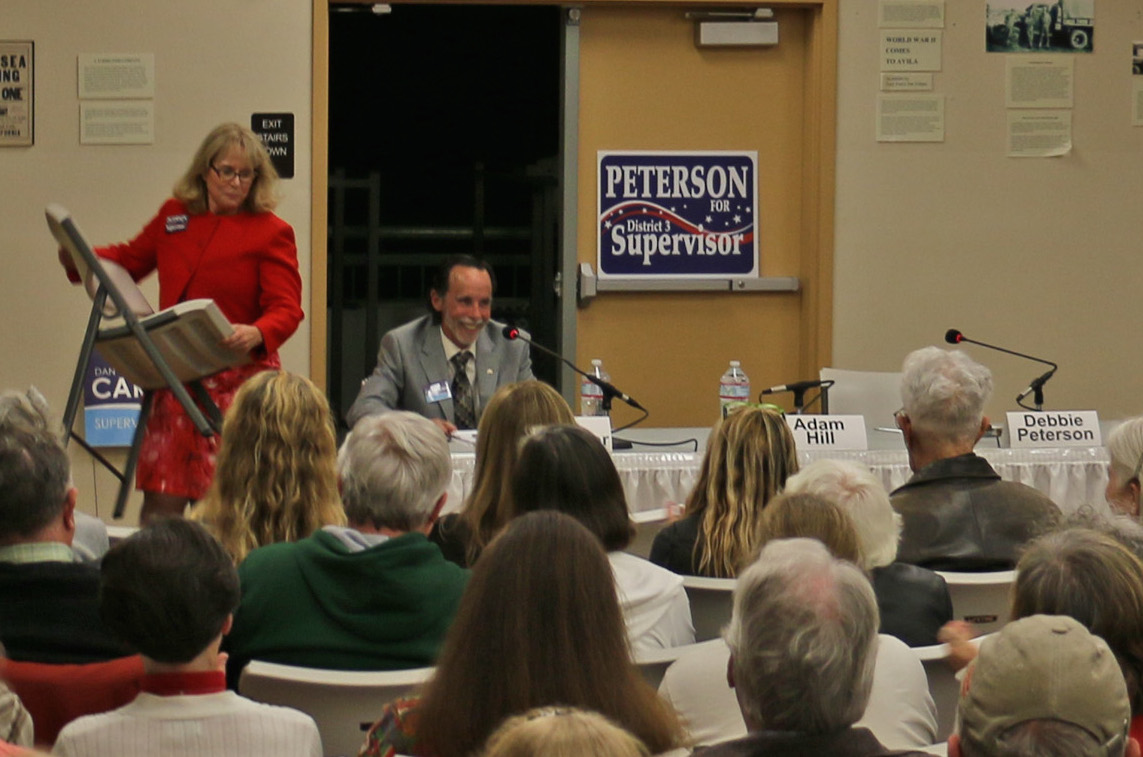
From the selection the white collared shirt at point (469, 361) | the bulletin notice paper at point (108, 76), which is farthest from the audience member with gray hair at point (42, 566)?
the bulletin notice paper at point (108, 76)

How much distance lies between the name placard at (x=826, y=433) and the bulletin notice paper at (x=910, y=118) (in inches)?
97.5

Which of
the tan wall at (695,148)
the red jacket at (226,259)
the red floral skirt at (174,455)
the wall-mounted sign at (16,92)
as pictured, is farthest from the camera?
the tan wall at (695,148)

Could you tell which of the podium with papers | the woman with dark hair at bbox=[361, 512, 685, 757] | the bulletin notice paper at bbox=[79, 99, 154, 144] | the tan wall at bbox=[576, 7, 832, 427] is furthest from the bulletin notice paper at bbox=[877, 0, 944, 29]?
the woman with dark hair at bbox=[361, 512, 685, 757]

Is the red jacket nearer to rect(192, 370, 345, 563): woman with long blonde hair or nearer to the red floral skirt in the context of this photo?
the red floral skirt

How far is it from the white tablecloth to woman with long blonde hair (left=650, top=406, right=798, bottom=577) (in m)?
1.21

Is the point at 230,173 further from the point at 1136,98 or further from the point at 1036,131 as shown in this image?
the point at 1136,98

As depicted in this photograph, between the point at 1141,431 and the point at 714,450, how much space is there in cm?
83

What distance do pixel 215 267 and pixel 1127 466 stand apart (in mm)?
2425

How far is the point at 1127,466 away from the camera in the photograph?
288cm

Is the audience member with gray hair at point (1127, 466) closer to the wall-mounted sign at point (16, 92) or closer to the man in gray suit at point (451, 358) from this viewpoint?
the man in gray suit at point (451, 358)

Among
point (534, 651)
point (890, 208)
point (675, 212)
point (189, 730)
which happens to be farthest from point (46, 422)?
point (890, 208)

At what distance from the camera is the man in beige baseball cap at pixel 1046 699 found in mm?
1277

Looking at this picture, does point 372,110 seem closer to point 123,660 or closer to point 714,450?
point 714,450

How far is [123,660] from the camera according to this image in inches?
76.2
